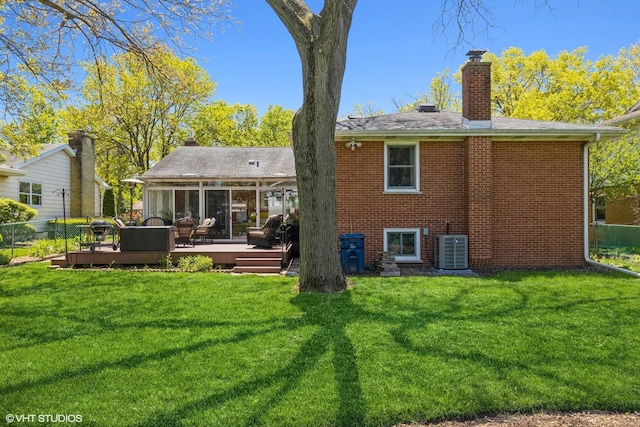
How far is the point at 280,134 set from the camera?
1590 inches

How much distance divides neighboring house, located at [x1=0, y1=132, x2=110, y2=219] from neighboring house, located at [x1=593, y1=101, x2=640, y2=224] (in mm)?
27237

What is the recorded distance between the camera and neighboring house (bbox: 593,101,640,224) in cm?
1920

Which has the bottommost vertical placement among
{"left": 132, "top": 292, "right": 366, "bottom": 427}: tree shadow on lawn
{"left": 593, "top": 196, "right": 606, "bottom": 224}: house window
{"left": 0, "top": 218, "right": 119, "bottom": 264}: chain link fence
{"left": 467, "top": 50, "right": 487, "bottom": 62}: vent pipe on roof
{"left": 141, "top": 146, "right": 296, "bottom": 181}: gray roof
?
{"left": 132, "top": 292, "right": 366, "bottom": 427}: tree shadow on lawn

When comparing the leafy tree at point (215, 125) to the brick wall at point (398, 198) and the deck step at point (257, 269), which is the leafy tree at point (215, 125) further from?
the brick wall at point (398, 198)

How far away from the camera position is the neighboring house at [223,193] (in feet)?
51.7

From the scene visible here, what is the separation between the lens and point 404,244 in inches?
446

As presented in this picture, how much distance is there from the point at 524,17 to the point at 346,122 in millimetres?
5036

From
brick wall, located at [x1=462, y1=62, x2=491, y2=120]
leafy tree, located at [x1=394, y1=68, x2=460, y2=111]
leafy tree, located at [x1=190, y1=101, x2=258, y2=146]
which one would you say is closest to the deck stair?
brick wall, located at [x1=462, y1=62, x2=491, y2=120]

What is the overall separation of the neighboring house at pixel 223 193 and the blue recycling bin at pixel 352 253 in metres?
5.84

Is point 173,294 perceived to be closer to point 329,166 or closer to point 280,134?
point 329,166

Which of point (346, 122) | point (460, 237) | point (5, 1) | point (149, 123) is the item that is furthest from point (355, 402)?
point (149, 123)

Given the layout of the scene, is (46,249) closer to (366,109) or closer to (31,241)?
(31,241)


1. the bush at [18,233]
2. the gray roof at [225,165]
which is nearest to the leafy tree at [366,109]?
the gray roof at [225,165]

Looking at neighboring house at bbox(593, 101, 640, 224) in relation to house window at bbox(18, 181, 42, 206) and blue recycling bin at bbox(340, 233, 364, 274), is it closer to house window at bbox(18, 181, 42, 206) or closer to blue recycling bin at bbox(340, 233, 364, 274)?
blue recycling bin at bbox(340, 233, 364, 274)
